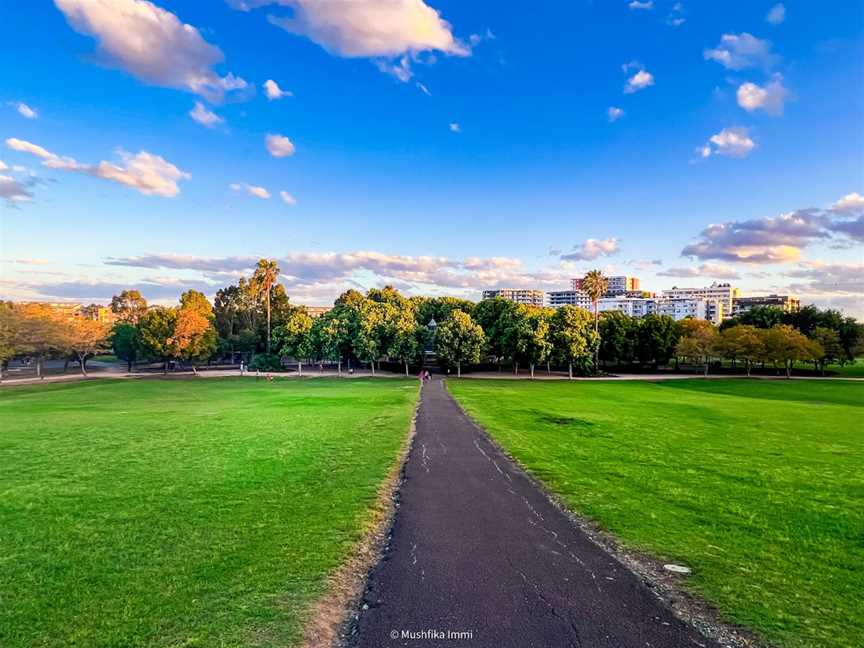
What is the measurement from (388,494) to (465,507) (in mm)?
2147

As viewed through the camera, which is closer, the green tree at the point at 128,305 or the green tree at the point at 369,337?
the green tree at the point at 369,337

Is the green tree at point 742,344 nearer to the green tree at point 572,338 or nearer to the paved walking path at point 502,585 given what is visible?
the green tree at point 572,338

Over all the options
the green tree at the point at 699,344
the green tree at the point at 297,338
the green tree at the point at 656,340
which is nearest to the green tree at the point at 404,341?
the green tree at the point at 297,338

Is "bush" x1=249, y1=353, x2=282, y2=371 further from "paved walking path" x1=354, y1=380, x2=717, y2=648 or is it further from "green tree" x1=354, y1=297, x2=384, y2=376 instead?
"paved walking path" x1=354, y1=380, x2=717, y2=648

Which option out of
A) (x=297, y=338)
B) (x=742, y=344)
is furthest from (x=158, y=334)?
(x=742, y=344)

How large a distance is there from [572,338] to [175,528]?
64.5m

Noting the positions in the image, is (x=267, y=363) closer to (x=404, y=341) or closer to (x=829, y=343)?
(x=404, y=341)

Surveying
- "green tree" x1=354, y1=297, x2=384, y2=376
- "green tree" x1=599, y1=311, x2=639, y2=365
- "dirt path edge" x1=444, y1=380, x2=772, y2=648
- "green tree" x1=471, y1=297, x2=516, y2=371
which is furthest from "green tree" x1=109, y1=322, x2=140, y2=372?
"dirt path edge" x1=444, y1=380, x2=772, y2=648

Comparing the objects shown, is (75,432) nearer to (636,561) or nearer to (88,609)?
(88,609)

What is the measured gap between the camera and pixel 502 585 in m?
7.15

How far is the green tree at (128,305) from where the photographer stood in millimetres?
105750

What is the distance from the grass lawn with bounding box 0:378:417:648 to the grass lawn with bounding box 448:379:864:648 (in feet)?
19.6

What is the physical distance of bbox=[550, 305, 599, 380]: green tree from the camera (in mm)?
68062

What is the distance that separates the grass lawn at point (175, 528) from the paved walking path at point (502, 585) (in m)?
1.16
